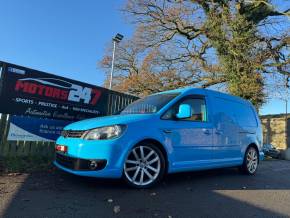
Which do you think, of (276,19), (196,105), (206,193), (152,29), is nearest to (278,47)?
(276,19)

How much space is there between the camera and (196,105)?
6629 mm

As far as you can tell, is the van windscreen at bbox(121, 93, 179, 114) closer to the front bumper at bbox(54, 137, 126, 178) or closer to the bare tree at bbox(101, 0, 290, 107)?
the front bumper at bbox(54, 137, 126, 178)

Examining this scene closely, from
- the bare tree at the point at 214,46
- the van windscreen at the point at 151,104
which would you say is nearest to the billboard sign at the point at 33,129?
the van windscreen at the point at 151,104

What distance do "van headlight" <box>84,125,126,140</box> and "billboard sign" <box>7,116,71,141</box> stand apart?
9.64ft

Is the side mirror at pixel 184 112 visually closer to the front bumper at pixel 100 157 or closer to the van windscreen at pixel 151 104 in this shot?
the van windscreen at pixel 151 104

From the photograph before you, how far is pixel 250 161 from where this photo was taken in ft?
26.1

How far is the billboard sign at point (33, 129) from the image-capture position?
289 inches

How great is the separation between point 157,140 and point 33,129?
3.60 meters

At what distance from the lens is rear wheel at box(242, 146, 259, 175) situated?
7.79 meters

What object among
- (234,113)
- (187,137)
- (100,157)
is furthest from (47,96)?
(234,113)

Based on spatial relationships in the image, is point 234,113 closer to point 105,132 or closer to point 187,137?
point 187,137

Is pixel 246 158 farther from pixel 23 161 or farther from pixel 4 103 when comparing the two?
pixel 4 103

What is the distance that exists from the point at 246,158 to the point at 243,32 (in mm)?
12207

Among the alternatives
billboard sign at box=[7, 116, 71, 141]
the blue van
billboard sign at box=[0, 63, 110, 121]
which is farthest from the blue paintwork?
billboard sign at box=[0, 63, 110, 121]
